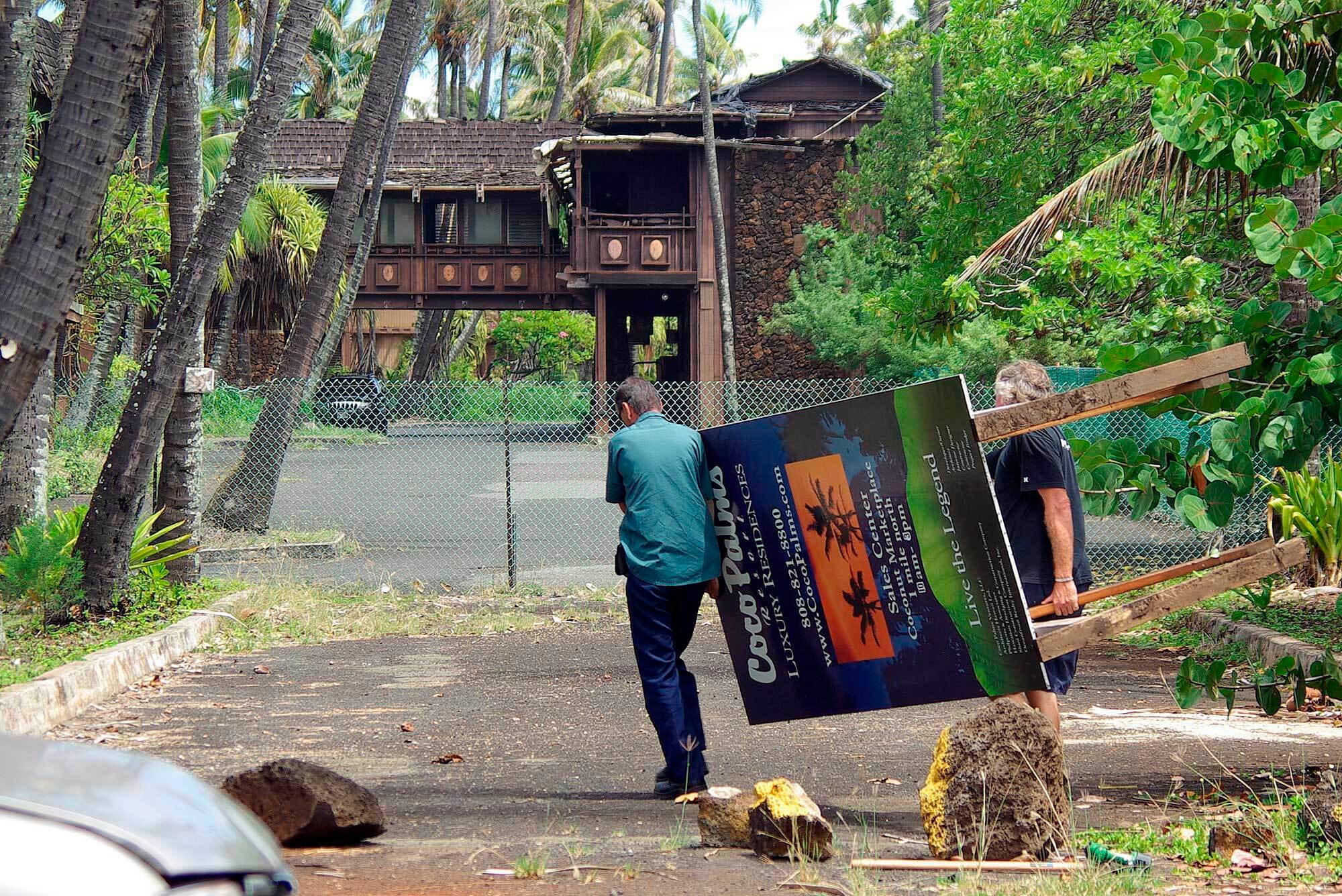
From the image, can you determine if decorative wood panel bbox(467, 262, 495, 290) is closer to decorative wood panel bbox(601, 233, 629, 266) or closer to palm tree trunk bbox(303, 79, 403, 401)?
decorative wood panel bbox(601, 233, 629, 266)

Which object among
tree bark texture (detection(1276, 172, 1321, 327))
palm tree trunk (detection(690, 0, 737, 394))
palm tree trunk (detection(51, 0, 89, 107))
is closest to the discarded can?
tree bark texture (detection(1276, 172, 1321, 327))

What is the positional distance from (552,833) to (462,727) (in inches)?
91.0

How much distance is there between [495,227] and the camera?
3553 centimetres

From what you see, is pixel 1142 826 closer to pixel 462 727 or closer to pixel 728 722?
pixel 728 722

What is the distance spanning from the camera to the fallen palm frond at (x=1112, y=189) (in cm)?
849

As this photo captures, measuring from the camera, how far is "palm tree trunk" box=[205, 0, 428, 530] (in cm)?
1462

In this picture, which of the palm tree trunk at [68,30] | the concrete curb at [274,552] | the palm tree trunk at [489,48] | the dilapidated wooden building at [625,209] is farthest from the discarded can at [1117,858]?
the palm tree trunk at [489,48]

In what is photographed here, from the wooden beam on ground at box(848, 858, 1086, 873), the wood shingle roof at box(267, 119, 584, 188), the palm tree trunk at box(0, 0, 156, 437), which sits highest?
the wood shingle roof at box(267, 119, 584, 188)

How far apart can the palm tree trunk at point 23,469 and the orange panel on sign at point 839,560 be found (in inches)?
304

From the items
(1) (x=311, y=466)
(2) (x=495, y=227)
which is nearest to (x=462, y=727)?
(1) (x=311, y=466)

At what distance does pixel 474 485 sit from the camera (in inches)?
919

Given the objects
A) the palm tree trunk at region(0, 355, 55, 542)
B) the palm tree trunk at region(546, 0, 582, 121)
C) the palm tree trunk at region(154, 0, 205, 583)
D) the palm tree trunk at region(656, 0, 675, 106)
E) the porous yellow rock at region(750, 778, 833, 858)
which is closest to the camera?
the porous yellow rock at region(750, 778, 833, 858)

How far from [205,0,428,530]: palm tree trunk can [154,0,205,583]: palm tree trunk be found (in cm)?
329

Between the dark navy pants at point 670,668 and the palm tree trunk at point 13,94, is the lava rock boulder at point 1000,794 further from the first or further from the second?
the palm tree trunk at point 13,94
